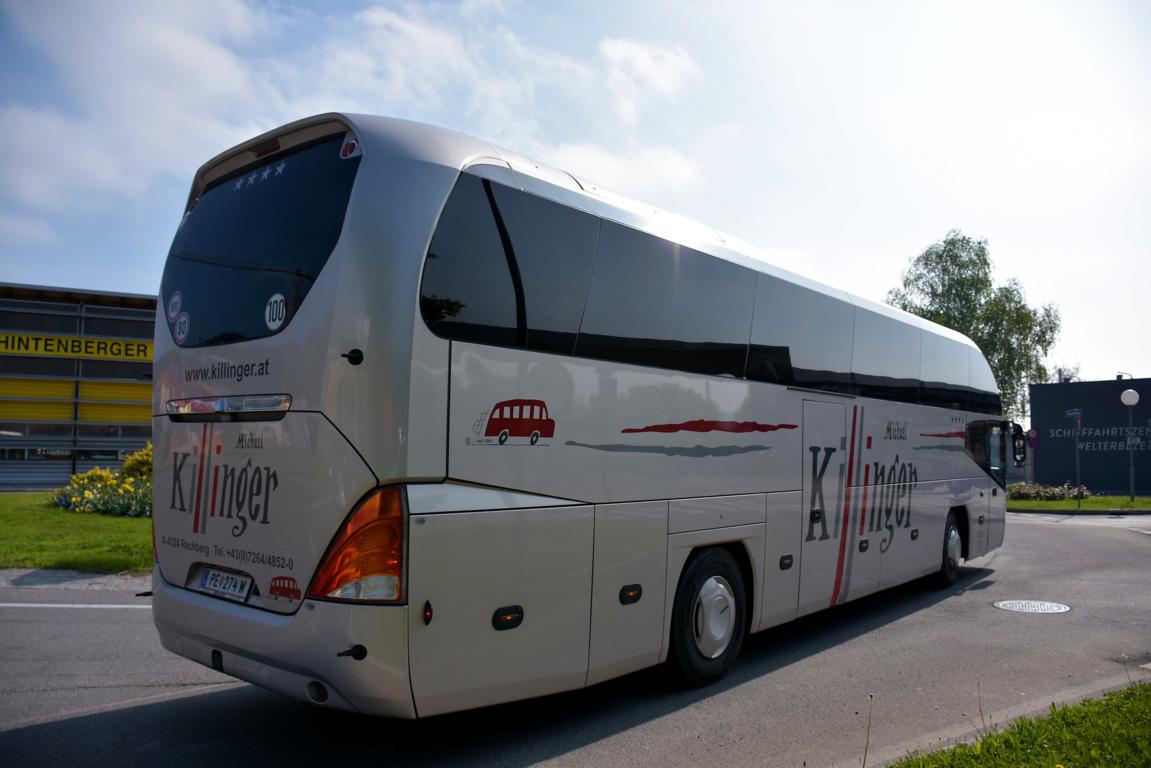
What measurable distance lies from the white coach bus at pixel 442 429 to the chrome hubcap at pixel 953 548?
5486mm

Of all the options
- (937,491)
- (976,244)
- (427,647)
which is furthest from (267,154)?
(976,244)

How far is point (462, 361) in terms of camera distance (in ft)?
14.8

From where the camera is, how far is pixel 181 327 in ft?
17.7

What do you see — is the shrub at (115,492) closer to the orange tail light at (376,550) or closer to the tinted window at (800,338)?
the tinted window at (800,338)

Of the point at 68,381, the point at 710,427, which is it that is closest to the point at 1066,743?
the point at 710,427

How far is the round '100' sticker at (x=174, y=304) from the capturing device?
18.0ft

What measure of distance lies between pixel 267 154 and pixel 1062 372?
86.9 metres

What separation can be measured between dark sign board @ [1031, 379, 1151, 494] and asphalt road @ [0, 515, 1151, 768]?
111ft

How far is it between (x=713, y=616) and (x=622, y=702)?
0.94 metres

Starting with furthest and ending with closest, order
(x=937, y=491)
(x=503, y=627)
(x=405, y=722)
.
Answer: (x=937, y=491)
(x=405, y=722)
(x=503, y=627)

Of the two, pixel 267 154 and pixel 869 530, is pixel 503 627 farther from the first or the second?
pixel 869 530

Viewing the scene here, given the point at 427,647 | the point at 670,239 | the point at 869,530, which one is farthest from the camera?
the point at 869,530

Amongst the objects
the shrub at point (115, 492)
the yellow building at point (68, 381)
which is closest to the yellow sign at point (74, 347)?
the yellow building at point (68, 381)

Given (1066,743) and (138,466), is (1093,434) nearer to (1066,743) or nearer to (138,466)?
(138,466)
